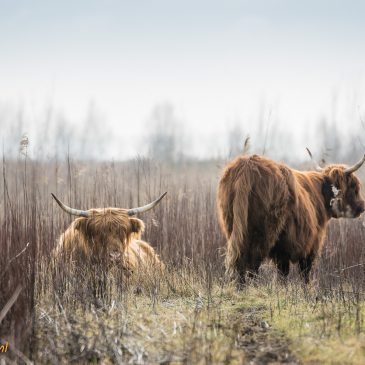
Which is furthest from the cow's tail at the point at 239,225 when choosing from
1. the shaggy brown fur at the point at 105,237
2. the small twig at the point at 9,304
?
the small twig at the point at 9,304

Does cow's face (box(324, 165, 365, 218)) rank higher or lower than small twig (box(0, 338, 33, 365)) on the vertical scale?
higher

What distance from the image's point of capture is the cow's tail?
15.3ft

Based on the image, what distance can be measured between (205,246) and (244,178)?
163 centimetres

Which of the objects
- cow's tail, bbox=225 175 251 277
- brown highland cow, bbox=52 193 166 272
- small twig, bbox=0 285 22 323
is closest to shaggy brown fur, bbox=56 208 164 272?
brown highland cow, bbox=52 193 166 272

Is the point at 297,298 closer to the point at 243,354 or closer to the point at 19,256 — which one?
the point at 243,354

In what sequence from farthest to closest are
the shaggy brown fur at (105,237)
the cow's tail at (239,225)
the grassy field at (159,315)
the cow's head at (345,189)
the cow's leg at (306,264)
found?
the cow's head at (345,189) < the cow's leg at (306,264) < the shaggy brown fur at (105,237) < the cow's tail at (239,225) < the grassy field at (159,315)

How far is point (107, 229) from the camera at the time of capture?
5016 millimetres

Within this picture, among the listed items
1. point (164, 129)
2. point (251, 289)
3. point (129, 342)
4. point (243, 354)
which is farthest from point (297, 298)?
point (164, 129)

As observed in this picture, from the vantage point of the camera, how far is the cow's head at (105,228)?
494cm

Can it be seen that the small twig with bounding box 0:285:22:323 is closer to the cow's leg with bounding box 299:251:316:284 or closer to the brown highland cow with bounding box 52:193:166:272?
the brown highland cow with bounding box 52:193:166:272

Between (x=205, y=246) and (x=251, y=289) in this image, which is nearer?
(x=251, y=289)

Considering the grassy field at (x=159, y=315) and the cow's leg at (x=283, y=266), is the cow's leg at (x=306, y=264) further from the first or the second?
the grassy field at (x=159, y=315)

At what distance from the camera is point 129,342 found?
10.5 feet

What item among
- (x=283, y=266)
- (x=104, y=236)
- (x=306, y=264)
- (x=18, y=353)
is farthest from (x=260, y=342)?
(x=306, y=264)
